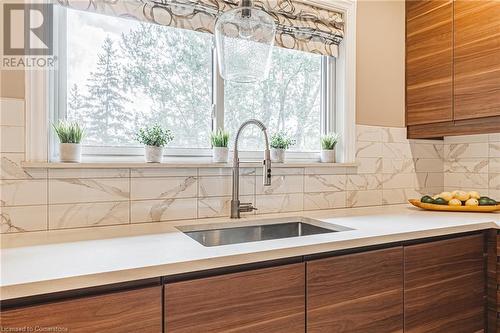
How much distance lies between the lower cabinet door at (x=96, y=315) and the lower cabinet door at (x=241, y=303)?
5 cm

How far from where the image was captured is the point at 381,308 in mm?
1355

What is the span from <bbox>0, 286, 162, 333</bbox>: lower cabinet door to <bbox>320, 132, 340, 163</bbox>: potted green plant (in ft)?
4.70

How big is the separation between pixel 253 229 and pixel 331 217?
434mm

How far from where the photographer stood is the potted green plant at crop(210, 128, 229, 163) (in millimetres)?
1756

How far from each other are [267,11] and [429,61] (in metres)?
1.19

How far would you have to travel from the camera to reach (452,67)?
2135 millimetres

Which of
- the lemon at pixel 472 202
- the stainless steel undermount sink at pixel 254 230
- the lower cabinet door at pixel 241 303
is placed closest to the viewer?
the lower cabinet door at pixel 241 303

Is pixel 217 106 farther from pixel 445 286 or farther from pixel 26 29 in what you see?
pixel 445 286

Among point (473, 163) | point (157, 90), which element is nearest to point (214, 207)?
point (157, 90)

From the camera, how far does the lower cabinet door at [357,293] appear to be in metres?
1.21

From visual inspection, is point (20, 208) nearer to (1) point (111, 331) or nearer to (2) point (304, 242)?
(1) point (111, 331)

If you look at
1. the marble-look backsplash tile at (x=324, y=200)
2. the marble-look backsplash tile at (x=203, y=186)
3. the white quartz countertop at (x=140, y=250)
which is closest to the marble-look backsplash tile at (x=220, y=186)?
the marble-look backsplash tile at (x=203, y=186)

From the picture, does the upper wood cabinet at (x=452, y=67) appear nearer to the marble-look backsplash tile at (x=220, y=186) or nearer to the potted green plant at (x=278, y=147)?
the potted green plant at (x=278, y=147)

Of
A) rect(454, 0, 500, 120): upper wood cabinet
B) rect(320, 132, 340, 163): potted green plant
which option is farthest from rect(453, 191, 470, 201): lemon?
rect(320, 132, 340, 163): potted green plant
